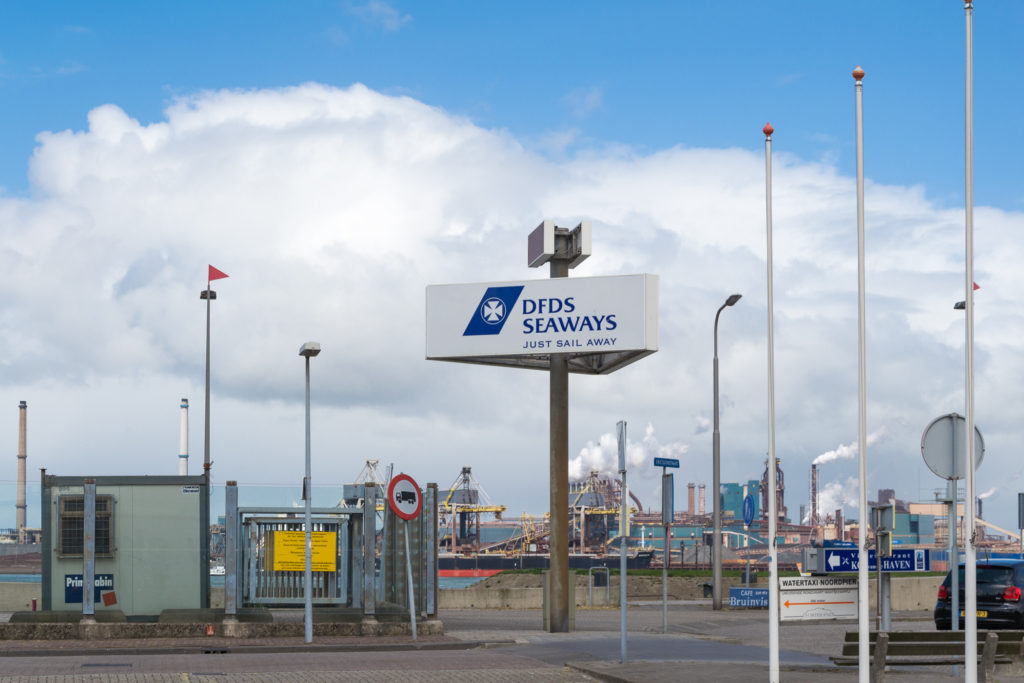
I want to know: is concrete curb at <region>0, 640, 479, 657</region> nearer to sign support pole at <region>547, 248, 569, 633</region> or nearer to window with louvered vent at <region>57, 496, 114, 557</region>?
window with louvered vent at <region>57, 496, 114, 557</region>

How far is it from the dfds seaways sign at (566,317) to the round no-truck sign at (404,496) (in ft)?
17.6

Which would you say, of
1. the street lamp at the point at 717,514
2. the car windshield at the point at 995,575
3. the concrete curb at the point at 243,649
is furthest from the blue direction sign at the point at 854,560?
the street lamp at the point at 717,514

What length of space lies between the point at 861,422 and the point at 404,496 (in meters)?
9.90

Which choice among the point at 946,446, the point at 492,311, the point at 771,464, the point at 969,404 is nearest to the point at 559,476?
the point at 492,311

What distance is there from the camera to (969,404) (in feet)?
38.0

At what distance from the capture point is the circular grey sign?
12.9m

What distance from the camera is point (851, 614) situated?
1387cm

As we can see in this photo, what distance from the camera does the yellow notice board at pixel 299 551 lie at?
22.1 m

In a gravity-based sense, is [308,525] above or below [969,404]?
below

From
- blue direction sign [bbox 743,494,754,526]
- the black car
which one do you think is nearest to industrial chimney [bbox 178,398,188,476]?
blue direction sign [bbox 743,494,754,526]

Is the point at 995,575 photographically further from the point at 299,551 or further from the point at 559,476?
the point at 299,551

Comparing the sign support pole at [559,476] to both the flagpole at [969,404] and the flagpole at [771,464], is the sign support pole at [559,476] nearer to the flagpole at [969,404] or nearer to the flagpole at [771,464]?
the flagpole at [771,464]

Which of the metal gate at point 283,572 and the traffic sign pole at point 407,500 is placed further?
the metal gate at point 283,572

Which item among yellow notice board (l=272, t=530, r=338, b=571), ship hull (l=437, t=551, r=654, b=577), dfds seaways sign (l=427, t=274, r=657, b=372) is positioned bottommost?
ship hull (l=437, t=551, r=654, b=577)
